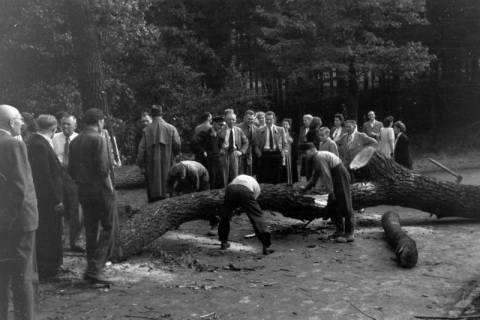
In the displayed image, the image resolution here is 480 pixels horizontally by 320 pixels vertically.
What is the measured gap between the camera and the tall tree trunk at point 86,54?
11289 millimetres

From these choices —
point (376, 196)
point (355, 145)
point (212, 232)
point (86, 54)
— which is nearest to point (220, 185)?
point (212, 232)

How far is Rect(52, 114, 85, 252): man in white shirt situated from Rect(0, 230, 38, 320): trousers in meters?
3.41

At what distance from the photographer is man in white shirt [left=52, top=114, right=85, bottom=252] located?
329 inches

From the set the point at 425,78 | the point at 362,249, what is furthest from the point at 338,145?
the point at 425,78

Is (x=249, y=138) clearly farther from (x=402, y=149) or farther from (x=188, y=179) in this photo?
(x=402, y=149)

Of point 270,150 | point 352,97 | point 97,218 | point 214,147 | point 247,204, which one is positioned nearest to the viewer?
point 97,218

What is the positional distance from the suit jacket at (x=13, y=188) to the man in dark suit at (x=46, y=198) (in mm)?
2002

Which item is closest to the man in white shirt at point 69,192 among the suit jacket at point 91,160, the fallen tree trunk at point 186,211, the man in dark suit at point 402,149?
the fallen tree trunk at point 186,211

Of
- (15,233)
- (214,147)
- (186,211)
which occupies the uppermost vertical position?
(214,147)

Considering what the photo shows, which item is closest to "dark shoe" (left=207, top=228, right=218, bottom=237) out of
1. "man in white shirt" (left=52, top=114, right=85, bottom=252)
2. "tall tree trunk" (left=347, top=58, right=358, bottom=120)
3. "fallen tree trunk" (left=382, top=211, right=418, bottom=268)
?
"man in white shirt" (left=52, top=114, right=85, bottom=252)

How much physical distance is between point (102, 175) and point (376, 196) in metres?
5.51

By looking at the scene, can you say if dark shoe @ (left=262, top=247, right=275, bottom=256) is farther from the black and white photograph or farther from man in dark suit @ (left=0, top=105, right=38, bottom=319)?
man in dark suit @ (left=0, top=105, right=38, bottom=319)

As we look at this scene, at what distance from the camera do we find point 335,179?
9.02 meters

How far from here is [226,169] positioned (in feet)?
35.6
